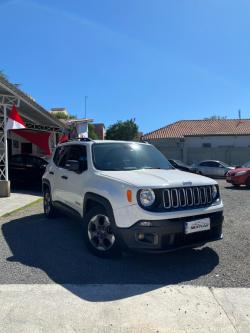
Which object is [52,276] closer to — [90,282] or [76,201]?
[90,282]

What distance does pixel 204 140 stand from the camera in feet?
131

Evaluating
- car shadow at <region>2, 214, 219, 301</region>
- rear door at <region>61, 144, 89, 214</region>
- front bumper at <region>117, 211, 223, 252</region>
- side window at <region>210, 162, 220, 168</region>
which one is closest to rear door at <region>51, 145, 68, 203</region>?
rear door at <region>61, 144, 89, 214</region>

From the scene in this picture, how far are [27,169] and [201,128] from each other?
97.2ft

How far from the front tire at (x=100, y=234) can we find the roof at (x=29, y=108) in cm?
773

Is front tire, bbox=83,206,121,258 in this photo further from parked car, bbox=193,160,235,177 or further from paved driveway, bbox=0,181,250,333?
parked car, bbox=193,160,235,177

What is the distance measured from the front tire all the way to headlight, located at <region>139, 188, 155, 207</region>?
634mm

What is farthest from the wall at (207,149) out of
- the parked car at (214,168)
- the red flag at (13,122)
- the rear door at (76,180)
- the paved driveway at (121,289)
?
the rear door at (76,180)

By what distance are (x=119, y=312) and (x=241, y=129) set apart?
127 feet

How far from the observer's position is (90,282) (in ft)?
15.5

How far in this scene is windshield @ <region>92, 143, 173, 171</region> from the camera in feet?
→ 20.7

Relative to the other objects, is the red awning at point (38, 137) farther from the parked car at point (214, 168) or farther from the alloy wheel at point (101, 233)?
the alloy wheel at point (101, 233)

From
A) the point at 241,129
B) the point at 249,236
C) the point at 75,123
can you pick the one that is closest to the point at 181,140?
the point at 241,129

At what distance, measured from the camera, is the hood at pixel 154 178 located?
5.19 metres

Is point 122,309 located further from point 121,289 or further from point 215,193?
point 215,193
